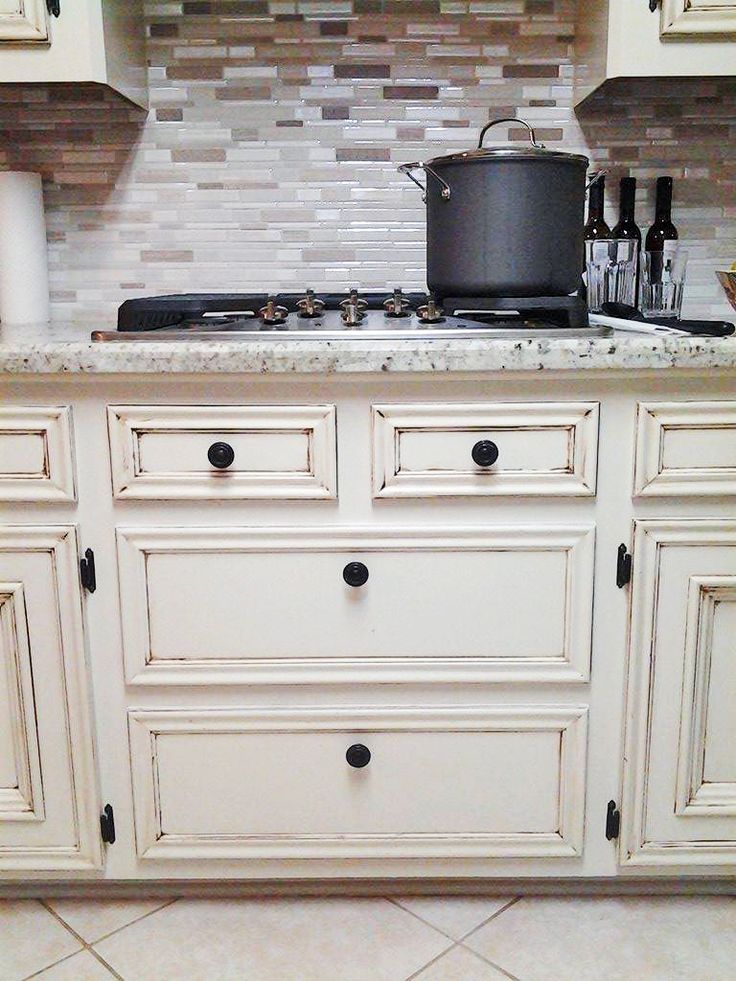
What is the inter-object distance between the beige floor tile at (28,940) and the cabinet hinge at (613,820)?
82cm

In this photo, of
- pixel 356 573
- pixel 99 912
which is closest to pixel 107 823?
pixel 99 912

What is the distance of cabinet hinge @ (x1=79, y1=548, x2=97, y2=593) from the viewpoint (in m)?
1.35

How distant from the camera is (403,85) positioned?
182 centimetres

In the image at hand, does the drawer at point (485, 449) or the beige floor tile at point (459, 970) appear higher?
the drawer at point (485, 449)

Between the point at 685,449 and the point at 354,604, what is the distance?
1.69 ft

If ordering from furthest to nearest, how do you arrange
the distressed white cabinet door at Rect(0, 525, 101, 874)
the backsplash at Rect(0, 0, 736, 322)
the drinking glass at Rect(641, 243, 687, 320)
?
the backsplash at Rect(0, 0, 736, 322)
the drinking glass at Rect(641, 243, 687, 320)
the distressed white cabinet door at Rect(0, 525, 101, 874)

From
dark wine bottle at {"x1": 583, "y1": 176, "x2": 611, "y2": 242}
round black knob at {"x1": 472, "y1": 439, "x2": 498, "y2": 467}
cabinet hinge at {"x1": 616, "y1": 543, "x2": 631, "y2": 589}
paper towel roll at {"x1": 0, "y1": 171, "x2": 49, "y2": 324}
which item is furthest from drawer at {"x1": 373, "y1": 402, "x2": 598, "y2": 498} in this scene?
paper towel roll at {"x1": 0, "y1": 171, "x2": 49, "y2": 324}

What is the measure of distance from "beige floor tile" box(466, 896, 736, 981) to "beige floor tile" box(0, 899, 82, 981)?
618 millimetres

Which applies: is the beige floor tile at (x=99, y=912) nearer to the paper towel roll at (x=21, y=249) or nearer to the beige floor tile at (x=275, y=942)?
the beige floor tile at (x=275, y=942)

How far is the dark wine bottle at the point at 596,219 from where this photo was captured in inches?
69.7

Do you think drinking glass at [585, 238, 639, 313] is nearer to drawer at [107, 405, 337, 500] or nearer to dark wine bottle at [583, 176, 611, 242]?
dark wine bottle at [583, 176, 611, 242]

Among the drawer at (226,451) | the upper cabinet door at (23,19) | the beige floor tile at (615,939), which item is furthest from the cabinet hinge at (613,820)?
the upper cabinet door at (23,19)

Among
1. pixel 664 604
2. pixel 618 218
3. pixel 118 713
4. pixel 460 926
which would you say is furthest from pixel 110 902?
pixel 618 218

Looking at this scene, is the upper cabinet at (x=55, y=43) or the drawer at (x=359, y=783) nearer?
the drawer at (x=359, y=783)
